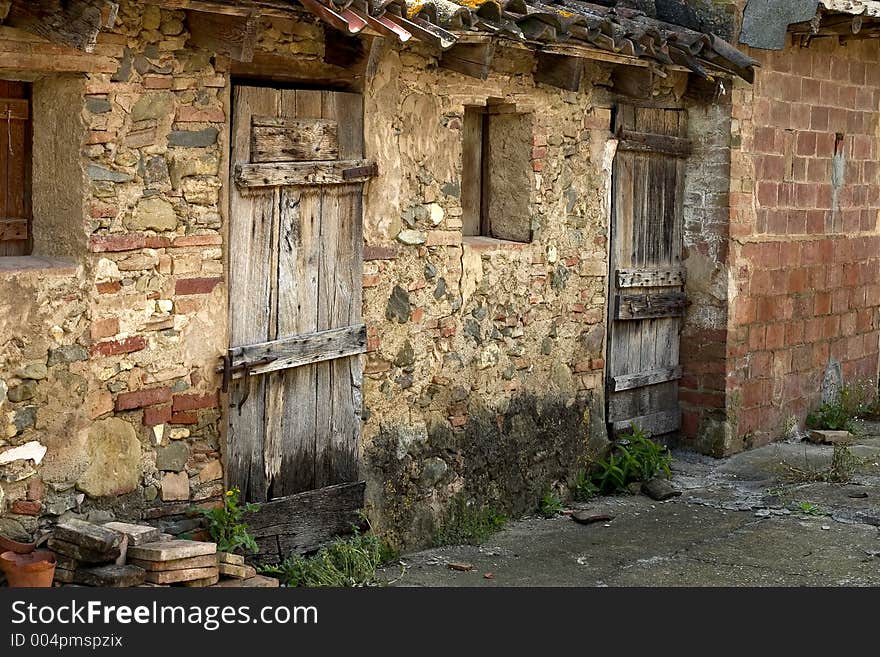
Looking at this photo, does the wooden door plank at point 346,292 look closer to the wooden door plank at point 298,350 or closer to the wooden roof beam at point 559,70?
the wooden door plank at point 298,350

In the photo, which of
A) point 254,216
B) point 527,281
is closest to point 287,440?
point 254,216

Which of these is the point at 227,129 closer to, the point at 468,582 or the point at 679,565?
the point at 468,582

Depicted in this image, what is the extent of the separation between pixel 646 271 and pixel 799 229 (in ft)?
5.51

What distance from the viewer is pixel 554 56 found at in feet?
24.1

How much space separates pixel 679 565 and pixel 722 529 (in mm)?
825

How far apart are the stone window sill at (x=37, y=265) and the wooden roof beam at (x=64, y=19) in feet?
2.93

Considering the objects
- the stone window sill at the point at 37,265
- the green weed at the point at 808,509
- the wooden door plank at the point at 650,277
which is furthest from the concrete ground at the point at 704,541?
the stone window sill at the point at 37,265

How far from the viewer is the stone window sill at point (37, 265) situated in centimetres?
498

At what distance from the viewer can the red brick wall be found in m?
9.05

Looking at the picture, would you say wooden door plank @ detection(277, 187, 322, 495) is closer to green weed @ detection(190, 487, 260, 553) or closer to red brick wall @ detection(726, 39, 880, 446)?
green weed @ detection(190, 487, 260, 553)

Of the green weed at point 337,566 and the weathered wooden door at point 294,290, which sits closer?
the weathered wooden door at point 294,290

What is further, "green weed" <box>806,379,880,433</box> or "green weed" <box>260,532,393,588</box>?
"green weed" <box>806,379,880,433</box>

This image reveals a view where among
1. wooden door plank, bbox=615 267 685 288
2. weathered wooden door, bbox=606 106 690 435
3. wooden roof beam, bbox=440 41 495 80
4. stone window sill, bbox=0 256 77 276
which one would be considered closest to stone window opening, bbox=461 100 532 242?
wooden roof beam, bbox=440 41 495 80

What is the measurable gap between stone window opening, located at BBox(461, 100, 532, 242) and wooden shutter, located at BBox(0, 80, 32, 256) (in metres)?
2.91
